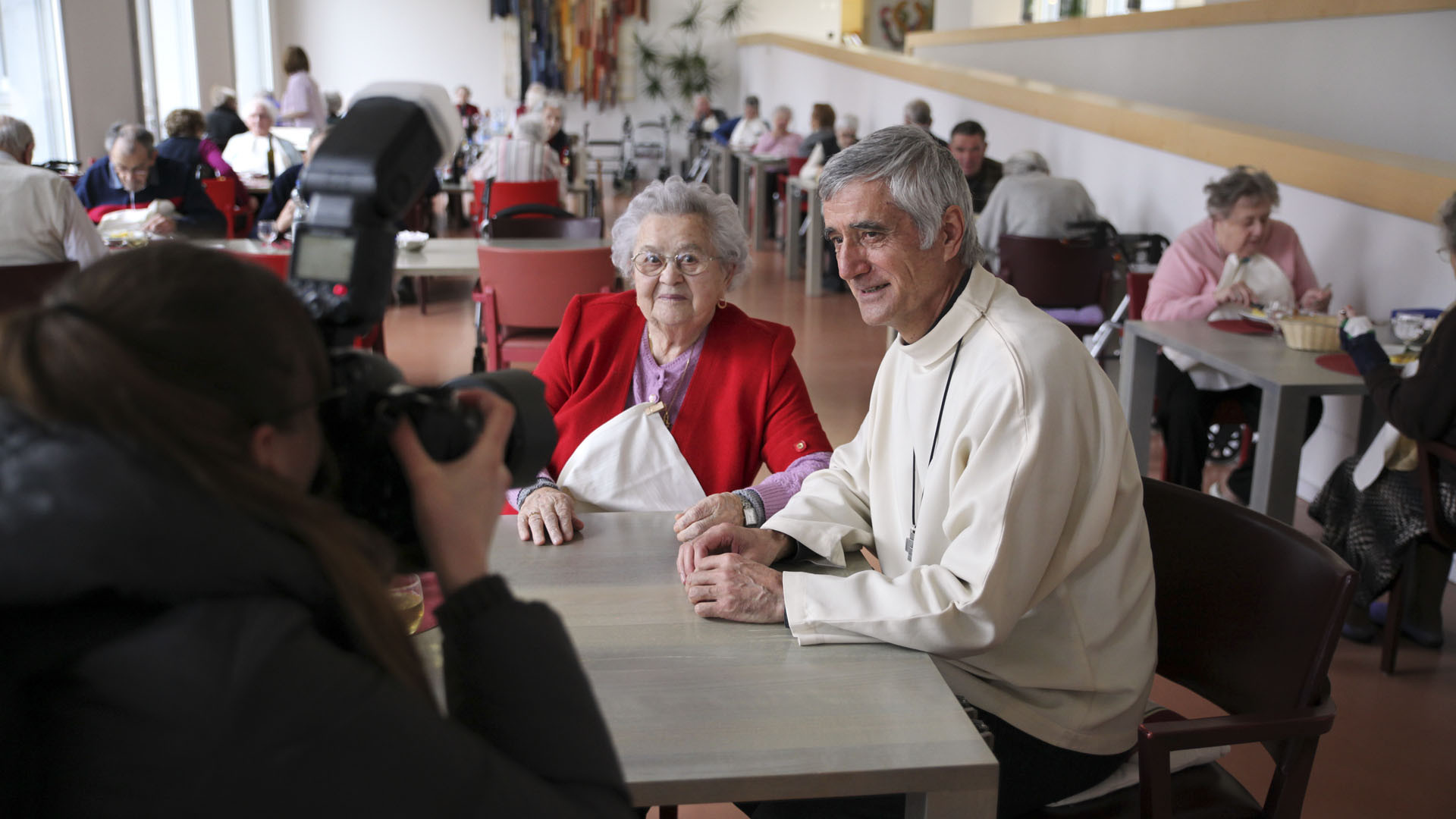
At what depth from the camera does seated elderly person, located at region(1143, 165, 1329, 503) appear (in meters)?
3.57

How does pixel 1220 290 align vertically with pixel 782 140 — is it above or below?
below

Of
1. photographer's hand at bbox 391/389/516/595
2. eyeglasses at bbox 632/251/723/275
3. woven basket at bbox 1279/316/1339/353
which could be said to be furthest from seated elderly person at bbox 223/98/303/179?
photographer's hand at bbox 391/389/516/595

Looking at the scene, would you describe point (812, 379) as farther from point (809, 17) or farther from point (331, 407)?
point (809, 17)

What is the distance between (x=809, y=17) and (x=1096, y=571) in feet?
53.1

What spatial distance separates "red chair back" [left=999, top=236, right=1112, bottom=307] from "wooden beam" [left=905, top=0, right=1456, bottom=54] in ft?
4.59

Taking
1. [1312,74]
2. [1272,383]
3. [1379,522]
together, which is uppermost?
[1312,74]

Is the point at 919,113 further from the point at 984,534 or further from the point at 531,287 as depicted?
the point at 984,534

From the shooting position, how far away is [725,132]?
1254 centimetres

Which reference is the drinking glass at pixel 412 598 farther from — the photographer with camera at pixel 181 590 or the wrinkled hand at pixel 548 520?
the photographer with camera at pixel 181 590

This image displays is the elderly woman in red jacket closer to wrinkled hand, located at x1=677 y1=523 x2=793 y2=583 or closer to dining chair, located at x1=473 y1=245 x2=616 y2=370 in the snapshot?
wrinkled hand, located at x1=677 y1=523 x2=793 y2=583

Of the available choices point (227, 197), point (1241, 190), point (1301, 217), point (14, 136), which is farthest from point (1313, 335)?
point (227, 197)

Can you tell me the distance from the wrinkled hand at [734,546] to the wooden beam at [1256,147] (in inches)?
111

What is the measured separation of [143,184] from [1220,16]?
529cm

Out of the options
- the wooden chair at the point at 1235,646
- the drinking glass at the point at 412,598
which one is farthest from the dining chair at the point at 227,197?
the wooden chair at the point at 1235,646
